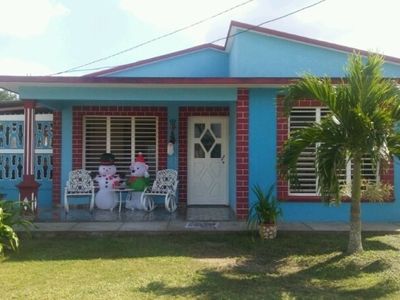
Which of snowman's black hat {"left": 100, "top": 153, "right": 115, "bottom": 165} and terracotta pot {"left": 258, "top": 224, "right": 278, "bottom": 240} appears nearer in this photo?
terracotta pot {"left": 258, "top": 224, "right": 278, "bottom": 240}

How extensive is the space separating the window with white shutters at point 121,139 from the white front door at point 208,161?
38.5 inches

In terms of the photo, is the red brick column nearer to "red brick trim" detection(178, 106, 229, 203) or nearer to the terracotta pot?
the terracotta pot

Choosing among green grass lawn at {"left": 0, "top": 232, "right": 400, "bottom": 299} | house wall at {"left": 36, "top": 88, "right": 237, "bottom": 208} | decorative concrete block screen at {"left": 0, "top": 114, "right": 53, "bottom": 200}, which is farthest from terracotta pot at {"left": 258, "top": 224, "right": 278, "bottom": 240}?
decorative concrete block screen at {"left": 0, "top": 114, "right": 53, "bottom": 200}

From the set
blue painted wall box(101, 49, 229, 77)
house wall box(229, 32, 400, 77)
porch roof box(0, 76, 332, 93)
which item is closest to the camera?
porch roof box(0, 76, 332, 93)

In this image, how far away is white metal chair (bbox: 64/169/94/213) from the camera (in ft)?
36.5

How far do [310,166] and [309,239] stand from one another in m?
2.34

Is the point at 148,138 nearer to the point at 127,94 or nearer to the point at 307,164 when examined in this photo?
the point at 127,94

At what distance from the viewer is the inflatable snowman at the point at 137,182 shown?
450 inches

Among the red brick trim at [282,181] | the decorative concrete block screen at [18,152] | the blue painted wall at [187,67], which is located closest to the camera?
A: the red brick trim at [282,181]

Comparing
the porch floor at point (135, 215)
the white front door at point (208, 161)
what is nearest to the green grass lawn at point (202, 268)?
the porch floor at point (135, 215)

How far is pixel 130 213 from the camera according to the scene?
10.9m

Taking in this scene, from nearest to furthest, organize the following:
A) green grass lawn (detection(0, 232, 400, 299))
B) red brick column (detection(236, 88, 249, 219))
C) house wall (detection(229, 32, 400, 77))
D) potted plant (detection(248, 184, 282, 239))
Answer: green grass lawn (detection(0, 232, 400, 299)) → potted plant (detection(248, 184, 282, 239)) → red brick column (detection(236, 88, 249, 219)) → house wall (detection(229, 32, 400, 77))

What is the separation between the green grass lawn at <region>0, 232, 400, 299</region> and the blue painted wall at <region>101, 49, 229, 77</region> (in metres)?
6.66

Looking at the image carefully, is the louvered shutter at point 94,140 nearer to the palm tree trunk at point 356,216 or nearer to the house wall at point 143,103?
the house wall at point 143,103
